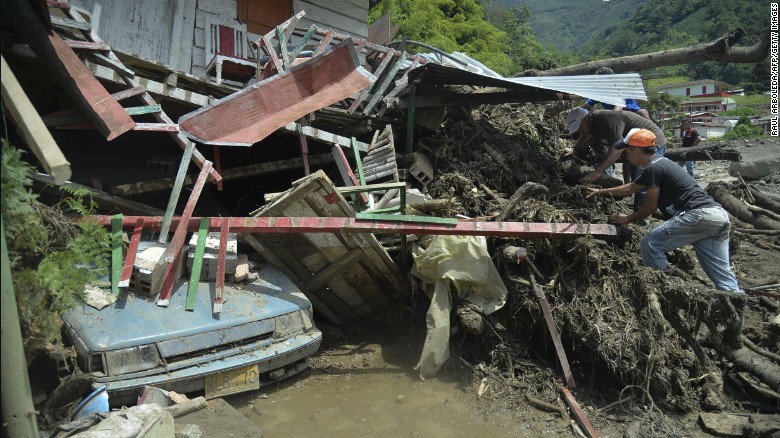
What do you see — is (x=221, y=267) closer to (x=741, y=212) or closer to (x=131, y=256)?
(x=131, y=256)

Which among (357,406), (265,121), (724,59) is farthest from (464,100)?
(357,406)

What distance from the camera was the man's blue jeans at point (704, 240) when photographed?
511cm

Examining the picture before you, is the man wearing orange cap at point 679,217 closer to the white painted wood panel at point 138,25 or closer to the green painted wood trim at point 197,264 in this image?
the green painted wood trim at point 197,264

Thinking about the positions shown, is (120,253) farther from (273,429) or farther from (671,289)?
(671,289)

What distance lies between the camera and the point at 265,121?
6453mm

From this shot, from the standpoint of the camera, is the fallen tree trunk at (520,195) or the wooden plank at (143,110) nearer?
the wooden plank at (143,110)

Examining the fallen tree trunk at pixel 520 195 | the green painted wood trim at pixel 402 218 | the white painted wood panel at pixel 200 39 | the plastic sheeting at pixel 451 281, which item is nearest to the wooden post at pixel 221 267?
the green painted wood trim at pixel 402 218

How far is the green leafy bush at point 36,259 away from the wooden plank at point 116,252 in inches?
22.1

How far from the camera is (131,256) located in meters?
4.69

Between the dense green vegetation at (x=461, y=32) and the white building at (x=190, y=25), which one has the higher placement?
the dense green vegetation at (x=461, y=32)

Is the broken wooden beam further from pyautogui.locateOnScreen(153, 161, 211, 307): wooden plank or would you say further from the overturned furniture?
the overturned furniture

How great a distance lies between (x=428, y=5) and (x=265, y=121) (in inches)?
790

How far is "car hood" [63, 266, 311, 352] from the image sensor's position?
13.5 ft

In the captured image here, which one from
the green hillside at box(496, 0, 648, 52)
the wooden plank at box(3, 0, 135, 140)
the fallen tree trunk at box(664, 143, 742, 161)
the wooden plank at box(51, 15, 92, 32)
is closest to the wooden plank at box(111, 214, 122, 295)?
the wooden plank at box(3, 0, 135, 140)
